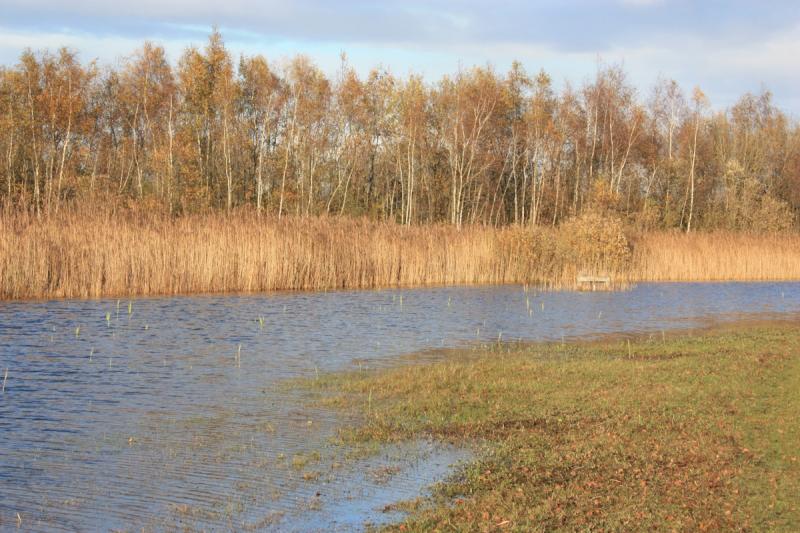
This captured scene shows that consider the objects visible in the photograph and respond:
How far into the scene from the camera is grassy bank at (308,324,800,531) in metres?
5.85

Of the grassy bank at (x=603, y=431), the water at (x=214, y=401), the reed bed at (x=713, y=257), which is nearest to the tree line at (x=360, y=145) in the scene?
the reed bed at (x=713, y=257)

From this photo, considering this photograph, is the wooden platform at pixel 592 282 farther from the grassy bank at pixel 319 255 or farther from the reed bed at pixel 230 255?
the reed bed at pixel 230 255

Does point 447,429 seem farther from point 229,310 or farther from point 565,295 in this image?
point 565,295

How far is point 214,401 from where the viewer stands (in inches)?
402

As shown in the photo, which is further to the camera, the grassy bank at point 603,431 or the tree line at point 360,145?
the tree line at point 360,145

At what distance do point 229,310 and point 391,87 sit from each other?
32.9m

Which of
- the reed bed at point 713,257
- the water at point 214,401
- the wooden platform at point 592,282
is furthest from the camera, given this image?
the reed bed at point 713,257

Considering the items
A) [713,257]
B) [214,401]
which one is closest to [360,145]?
[713,257]

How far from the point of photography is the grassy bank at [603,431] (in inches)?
230

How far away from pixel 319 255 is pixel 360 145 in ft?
83.3

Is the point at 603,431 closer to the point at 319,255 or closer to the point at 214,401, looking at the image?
the point at 214,401

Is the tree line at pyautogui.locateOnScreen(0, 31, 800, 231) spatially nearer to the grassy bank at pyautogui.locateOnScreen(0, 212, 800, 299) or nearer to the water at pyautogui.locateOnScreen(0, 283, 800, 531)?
the grassy bank at pyautogui.locateOnScreen(0, 212, 800, 299)

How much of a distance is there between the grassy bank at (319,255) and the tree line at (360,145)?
10.3 meters

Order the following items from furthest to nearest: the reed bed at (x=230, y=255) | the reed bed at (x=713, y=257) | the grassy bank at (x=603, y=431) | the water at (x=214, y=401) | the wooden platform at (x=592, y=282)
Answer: the reed bed at (x=713, y=257), the wooden platform at (x=592, y=282), the reed bed at (x=230, y=255), the water at (x=214, y=401), the grassy bank at (x=603, y=431)
